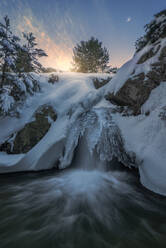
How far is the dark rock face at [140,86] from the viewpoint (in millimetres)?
3707

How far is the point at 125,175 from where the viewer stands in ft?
12.7

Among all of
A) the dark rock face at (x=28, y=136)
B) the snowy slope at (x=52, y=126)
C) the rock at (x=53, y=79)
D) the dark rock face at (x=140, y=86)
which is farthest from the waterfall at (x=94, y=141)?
the rock at (x=53, y=79)

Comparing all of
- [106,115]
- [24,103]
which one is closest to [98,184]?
[106,115]

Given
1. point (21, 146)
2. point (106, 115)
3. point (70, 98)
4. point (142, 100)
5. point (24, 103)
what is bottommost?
point (21, 146)

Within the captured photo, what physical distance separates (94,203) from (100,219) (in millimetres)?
489

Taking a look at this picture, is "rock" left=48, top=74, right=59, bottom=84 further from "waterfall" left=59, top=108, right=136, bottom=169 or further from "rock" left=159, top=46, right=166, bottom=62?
"rock" left=159, top=46, right=166, bottom=62

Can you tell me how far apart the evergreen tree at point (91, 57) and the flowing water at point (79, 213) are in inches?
676

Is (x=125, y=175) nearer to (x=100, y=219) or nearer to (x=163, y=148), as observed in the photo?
(x=163, y=148)

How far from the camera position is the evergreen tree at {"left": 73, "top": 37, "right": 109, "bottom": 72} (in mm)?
16320

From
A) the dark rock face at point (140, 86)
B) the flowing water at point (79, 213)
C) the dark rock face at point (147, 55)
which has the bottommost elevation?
the flowing water at point (79, 213)

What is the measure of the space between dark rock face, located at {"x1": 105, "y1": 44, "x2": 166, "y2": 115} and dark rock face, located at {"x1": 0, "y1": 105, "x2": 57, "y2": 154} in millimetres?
3571

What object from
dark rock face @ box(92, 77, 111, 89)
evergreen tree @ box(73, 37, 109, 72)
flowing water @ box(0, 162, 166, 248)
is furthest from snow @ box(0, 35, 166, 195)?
evergreen tree @ box(73, 37, 109, 72)

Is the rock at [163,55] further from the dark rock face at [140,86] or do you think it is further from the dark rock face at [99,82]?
the dark rock face at [99,82]

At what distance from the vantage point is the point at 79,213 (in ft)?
6.91
